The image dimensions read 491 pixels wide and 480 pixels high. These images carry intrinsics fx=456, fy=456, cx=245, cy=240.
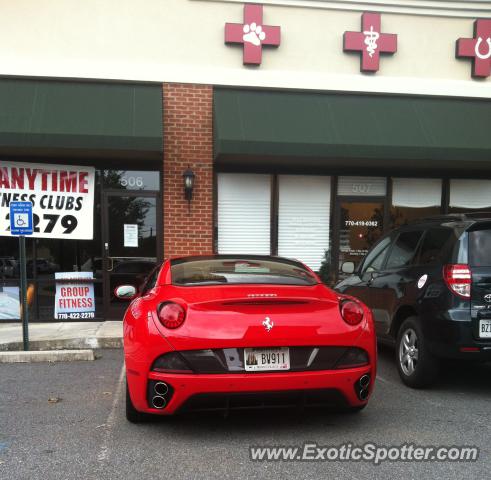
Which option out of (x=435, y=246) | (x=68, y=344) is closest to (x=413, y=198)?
(x=435, y=246)

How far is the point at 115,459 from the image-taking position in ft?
9.75

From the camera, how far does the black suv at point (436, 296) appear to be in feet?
13.1

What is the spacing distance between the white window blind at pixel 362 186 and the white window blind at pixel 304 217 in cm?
29

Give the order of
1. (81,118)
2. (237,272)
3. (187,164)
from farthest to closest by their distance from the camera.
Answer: (187,164) → (81,118) → (237,272)

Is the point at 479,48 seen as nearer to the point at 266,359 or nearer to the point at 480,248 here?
the point at 480,248

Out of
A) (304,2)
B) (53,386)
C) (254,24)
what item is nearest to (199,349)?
(53,386)

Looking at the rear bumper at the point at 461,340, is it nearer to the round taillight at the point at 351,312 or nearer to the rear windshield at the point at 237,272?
the round taillight at the point at 351,312

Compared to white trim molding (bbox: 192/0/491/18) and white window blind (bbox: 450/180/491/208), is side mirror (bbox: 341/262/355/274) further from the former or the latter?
white trim molding (bbox: 192/0/491/18)

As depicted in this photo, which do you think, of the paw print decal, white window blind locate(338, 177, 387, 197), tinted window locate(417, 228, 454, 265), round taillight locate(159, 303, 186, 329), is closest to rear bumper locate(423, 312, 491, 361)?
tinted window locate(417, 228, 454, 265)

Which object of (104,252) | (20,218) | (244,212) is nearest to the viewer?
(20,218)

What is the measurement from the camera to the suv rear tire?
4.30 metres

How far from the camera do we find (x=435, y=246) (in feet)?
14.8

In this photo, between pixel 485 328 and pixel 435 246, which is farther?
pixel 435 246

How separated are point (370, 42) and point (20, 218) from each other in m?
6.82
